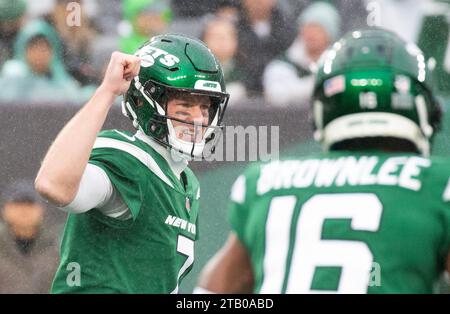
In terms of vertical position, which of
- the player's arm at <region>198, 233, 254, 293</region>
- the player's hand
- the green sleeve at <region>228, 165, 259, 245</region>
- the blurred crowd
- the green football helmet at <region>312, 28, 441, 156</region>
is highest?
the blurred crowd

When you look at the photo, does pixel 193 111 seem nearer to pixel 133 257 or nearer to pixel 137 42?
pixel 133 257

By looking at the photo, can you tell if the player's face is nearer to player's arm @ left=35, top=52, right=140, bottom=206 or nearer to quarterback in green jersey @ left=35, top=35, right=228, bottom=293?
quarterback in green jersey @ left=35, top=35, right=228, bottom=293

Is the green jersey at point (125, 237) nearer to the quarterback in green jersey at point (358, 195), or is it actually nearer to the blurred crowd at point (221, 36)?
the quarterback in green jersey at point (358, 195)

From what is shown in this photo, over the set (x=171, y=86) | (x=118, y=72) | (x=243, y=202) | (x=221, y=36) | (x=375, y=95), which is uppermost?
(x=221, y=36)

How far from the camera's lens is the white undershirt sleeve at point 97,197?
3475mm

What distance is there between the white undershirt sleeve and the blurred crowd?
5.54ft

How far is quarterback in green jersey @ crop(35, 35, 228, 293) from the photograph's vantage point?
11.3 feet

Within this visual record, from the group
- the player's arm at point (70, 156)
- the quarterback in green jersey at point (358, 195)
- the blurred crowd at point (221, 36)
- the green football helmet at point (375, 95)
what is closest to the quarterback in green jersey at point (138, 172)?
the player's arm at point (70, 156)

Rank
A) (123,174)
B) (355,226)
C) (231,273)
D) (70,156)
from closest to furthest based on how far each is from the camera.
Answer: (355,226), (231,273), (70,156), (123,174)

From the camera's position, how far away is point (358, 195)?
256 centimetres

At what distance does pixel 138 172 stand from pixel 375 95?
4.22 feet

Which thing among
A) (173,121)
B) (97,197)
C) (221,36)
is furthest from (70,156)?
(221,36)

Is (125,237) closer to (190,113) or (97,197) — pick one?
(97,197)

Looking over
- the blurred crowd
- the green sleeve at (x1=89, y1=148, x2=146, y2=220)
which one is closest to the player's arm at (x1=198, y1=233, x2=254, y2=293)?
the green sleeve at (x1=89, y1=148, x2=146, y2=220)
